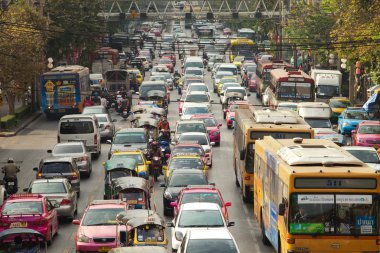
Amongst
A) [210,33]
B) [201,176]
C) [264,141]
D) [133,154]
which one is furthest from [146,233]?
[210,33]

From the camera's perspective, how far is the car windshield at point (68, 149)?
45647mm

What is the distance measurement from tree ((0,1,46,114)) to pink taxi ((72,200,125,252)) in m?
34.2

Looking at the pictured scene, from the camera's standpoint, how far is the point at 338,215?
984 inches

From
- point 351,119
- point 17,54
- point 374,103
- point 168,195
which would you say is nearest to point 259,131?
point 168,195

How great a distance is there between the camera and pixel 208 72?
118 metres

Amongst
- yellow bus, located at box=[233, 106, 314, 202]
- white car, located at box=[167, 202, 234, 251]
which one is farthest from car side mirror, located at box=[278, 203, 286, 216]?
yellow bus, located at box=[233, 106, 314, 202]

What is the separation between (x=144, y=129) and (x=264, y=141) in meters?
16.9

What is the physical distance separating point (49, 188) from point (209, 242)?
1219 cm

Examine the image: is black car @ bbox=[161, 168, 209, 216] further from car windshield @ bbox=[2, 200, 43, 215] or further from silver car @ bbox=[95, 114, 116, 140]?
silver car @ bbox=[95, 114, 116, 140]

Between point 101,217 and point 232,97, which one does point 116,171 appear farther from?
point 232,97

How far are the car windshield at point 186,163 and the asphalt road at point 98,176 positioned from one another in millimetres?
1330

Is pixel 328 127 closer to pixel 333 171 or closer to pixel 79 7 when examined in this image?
pixel 333 171

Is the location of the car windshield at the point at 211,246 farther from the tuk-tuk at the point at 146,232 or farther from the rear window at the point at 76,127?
the rear window at the point at 76,127

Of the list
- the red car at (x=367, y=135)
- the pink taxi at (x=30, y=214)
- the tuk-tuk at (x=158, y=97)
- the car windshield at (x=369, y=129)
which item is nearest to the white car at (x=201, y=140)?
the red car at (x=367, y=135)
